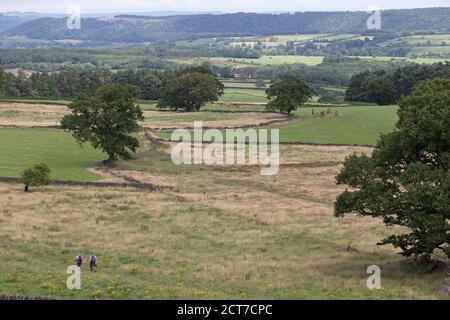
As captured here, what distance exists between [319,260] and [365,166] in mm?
7195

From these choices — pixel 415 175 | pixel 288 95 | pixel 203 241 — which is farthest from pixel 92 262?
pixel 288 95

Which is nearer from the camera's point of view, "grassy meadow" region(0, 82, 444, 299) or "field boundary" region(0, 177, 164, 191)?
"grassy meadow" region(0, 82, 444, 299)

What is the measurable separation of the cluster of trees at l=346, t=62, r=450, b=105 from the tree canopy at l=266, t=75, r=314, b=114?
34.7 metres

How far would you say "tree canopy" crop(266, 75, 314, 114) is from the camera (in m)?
136

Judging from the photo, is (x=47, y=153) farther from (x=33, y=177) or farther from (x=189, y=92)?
(x=189, y=92)

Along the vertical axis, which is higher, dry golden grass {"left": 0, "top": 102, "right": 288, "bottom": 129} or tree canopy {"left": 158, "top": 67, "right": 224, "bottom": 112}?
tree canopy {"left": 158, "top": 67, "right": 224, "bottom": 112}

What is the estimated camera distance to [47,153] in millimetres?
92562

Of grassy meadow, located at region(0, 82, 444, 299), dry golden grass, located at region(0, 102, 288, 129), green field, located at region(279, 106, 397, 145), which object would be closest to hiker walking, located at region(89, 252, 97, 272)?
grassy meadow, located at region(0, 82, 444, 299)

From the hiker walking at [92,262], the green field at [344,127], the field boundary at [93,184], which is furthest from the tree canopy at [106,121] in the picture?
the hiker walking at [92,262]

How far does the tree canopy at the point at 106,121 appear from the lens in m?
85.3

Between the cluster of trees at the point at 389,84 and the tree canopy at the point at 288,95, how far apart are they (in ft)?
114

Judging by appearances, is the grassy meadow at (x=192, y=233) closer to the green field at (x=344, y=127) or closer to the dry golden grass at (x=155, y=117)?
the green field at (x=344, y=127)

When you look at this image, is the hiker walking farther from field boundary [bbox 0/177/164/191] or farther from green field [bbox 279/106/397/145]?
green field [bbox 279/106/397/145]

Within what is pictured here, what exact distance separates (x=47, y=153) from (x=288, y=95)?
191ft
